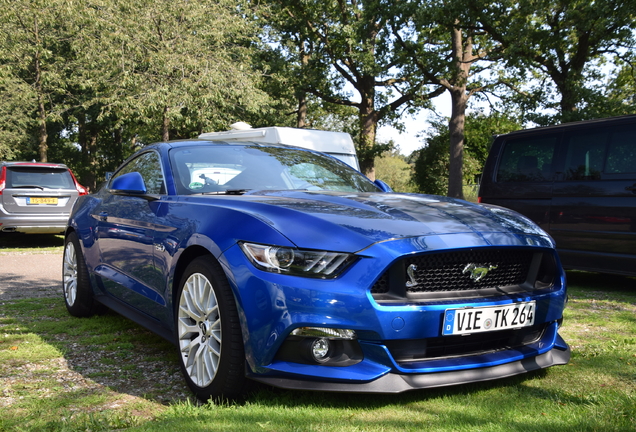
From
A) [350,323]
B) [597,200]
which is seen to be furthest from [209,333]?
[597,200]

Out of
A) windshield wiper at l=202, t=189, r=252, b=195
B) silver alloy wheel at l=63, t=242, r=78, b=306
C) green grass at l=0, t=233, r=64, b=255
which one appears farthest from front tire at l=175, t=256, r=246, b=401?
green grass at l=0, t=233, r=64, b=255

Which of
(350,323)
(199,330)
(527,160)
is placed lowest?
(199,330)

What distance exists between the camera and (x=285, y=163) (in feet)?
14.3

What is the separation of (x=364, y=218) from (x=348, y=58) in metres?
25.2

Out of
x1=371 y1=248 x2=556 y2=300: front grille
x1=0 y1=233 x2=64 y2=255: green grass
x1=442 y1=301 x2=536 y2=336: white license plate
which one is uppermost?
x1=371 y1=248 x2=556 y2=300: front grille

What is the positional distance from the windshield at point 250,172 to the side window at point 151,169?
0.15m

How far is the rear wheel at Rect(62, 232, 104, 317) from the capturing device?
5.19 meters

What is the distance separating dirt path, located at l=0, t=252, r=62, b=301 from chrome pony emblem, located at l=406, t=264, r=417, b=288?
513 centimetres

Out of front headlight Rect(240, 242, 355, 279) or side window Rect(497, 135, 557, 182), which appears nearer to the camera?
front headlight Rect(240, 242, 355, 279)

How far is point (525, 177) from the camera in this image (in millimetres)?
7469

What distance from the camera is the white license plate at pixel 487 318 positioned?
109 inches

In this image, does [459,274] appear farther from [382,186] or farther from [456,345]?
[382,186]

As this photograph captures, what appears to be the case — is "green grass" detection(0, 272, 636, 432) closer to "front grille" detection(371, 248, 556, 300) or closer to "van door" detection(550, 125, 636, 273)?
"front grille" detection(371, 248, 556, 300)

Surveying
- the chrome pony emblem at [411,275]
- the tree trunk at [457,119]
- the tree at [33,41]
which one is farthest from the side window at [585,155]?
the tree at [33,41]
